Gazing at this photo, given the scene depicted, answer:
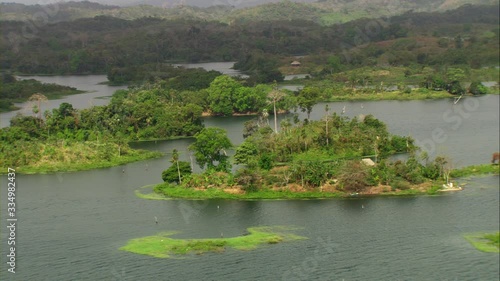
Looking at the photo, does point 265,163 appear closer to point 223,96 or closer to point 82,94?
point 223,96

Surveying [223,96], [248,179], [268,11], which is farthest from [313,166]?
[268,11]

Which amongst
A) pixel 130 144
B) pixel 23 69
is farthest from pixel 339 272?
pixel 23 69

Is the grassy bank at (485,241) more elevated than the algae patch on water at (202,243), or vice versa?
the grassy bank at (485,241)

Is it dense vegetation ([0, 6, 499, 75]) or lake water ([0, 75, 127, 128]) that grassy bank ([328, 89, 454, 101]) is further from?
lake water ([0, 75, 127, 128])

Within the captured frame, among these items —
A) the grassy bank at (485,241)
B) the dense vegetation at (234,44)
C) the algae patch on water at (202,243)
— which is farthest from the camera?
the dense vegetation at (234,44)

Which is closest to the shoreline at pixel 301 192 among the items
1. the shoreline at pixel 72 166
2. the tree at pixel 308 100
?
the shoreline at pixel 72 166

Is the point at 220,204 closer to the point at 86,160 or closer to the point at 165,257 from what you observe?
the point at 165,257

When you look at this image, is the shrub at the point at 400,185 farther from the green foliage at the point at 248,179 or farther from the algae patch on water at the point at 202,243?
the algae patch on water at the point at 202,243
